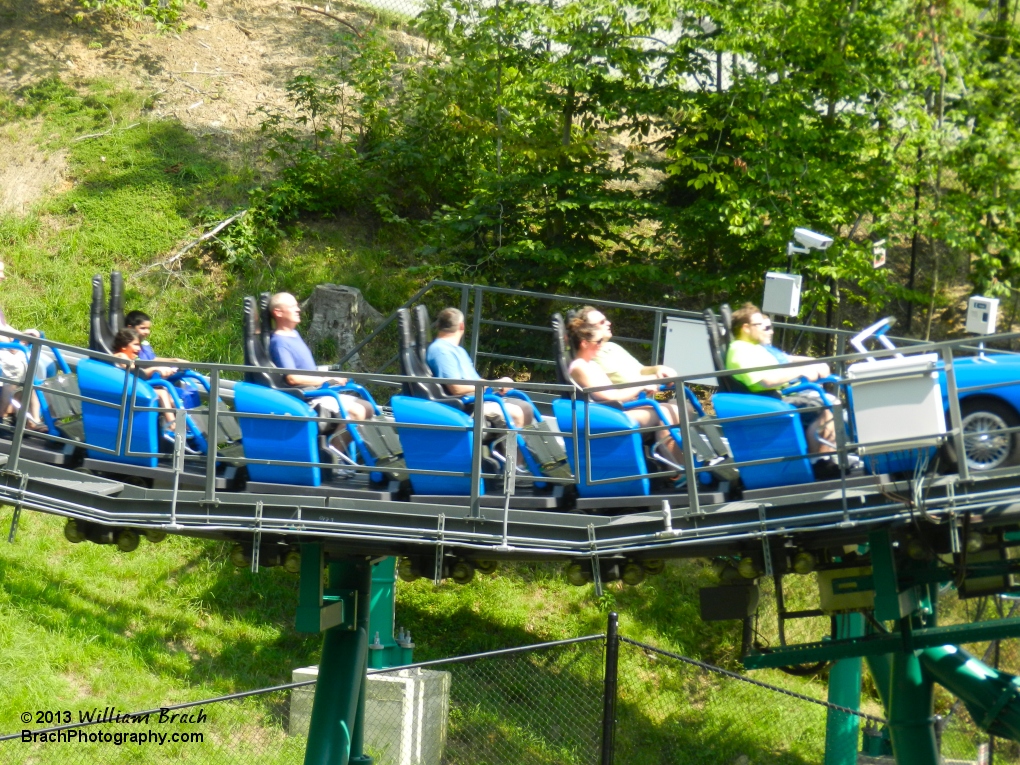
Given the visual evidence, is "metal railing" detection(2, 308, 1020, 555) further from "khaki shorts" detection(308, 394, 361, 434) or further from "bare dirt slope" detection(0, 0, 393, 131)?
"bare dirt slope" detection(0, 0, 393, 131)

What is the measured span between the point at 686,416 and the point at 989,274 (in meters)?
8.58

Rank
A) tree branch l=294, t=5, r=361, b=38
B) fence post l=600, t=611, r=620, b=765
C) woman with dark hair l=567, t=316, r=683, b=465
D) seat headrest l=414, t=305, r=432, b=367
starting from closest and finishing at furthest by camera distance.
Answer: woman with dark hair l=567, t=316, r=683, b=465
seat headrest l=414, t=305, r=432, b=367
fence post l=600, t=611, r=620, b=765
tree branch l=294, t=5, r=361, b=38

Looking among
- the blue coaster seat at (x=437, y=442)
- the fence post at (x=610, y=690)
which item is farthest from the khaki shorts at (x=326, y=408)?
the fence post at (x=610, y=690)

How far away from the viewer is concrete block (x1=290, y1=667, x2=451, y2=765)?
995 centimetres

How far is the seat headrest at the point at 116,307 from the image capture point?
8.21 meters

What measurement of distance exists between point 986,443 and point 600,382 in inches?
88.7

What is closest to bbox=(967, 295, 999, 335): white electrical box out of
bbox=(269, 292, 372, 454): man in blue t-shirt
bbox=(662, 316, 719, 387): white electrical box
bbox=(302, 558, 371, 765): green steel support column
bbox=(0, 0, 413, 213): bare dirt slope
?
bbox=(662, 316, 719, 387): white electrical box

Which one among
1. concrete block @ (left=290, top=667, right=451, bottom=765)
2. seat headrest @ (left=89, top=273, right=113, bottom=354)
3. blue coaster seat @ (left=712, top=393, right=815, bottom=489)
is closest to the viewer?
blue coaster seat @ (left=712, top=393, right=815, bottom=489)

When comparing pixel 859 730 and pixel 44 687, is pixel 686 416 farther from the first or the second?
pixel 44 687

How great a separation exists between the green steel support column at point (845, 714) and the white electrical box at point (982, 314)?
9.48 feet

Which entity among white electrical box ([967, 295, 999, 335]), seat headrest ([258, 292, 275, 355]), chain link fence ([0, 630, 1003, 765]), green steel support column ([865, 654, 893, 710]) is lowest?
chain link fence ([0, 630, 1003, 765])

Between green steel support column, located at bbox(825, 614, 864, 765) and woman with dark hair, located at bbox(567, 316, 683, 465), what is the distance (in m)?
3.32

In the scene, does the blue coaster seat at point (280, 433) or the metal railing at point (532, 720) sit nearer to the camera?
the blue coaster seat at point (280, 433)

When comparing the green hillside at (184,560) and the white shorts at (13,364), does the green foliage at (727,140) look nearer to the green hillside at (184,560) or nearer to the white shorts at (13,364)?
the green hillside at (184,560)
